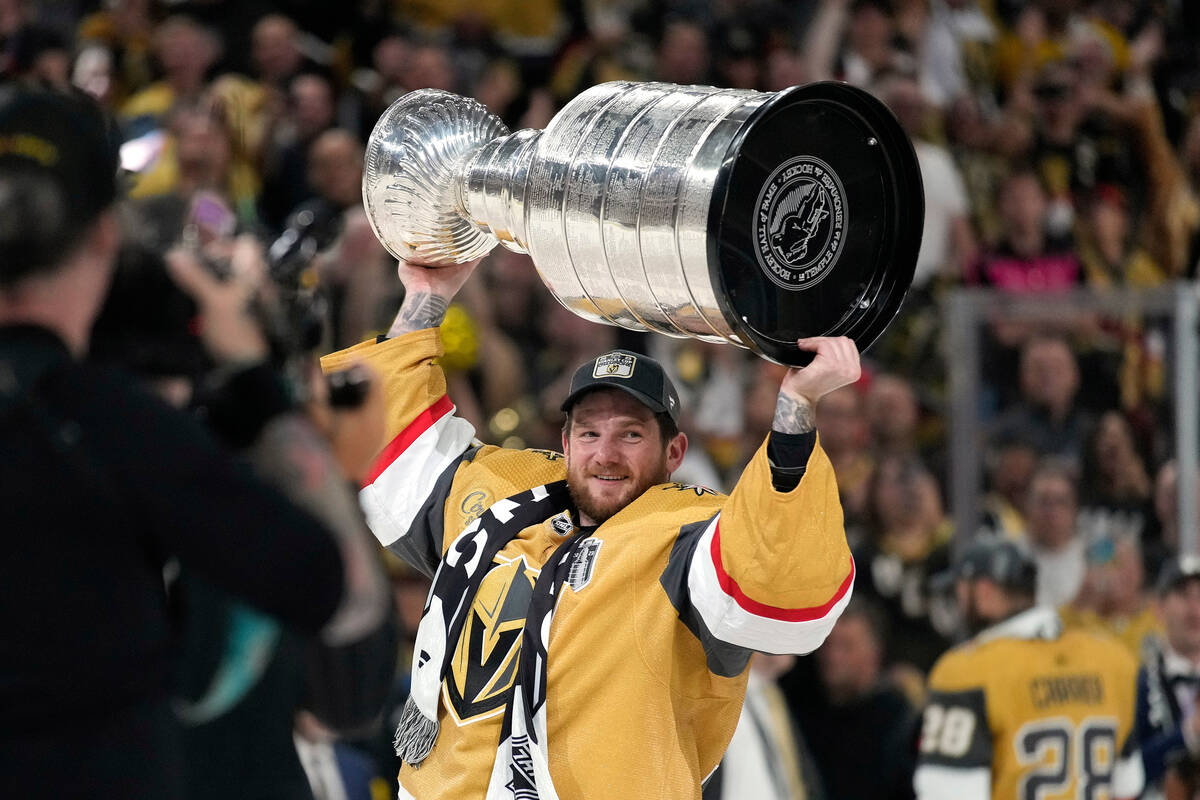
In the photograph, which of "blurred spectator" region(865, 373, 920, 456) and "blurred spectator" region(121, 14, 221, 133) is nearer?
"blurred spectator" region(121, 14, 221, 133)

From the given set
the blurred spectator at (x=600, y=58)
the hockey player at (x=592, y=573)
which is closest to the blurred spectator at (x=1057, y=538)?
the blurred spectator at (x=600, y=58)

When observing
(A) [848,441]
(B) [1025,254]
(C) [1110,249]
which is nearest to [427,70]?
(A) [848,441]

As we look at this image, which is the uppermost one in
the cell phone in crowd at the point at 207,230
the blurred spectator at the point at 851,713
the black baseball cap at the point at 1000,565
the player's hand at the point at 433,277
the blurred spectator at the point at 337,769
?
the cell phone in crowd at the point at 207,230

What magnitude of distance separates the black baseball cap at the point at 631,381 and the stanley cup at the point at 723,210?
0.48 meters

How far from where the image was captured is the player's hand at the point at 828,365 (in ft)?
9.76

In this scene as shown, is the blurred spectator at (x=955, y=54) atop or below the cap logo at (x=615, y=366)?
atop

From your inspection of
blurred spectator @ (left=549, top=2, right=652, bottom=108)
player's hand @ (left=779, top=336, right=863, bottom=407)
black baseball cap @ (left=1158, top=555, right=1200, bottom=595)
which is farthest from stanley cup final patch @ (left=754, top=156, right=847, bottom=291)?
blurred spectator @ (left=549, top=2, right=652, bottom=108)

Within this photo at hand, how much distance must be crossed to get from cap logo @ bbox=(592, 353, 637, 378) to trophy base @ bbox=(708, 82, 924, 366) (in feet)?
2.48

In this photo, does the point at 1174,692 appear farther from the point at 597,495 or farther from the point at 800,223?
the point at 800,223

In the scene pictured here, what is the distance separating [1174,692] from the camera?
5906mm

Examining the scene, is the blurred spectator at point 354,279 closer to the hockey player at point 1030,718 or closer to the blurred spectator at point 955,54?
the hockey player at point 1030,718

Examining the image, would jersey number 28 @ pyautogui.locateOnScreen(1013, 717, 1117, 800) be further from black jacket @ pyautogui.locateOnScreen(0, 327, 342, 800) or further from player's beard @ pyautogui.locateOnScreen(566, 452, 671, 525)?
black jacket @ pyautogui.locateOnScreen(0, 327, 342, 800)

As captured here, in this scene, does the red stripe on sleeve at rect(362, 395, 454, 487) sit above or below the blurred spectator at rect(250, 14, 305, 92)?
below

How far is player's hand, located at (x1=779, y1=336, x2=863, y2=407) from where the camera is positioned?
2.97m
